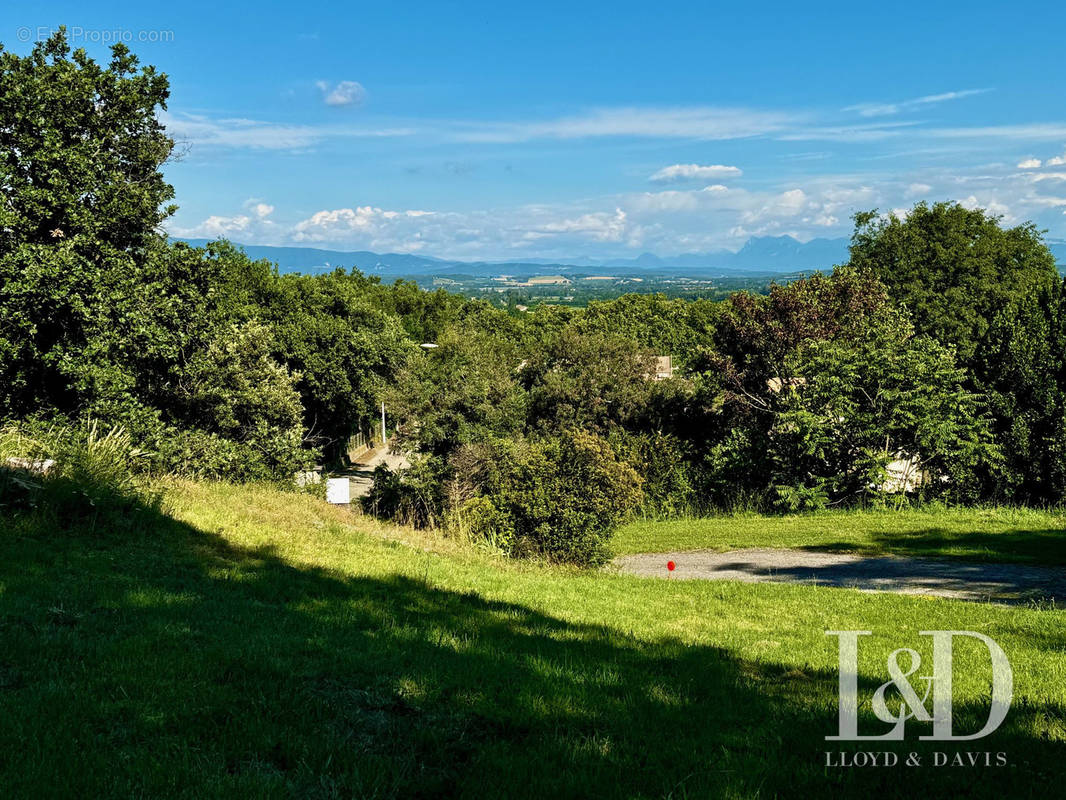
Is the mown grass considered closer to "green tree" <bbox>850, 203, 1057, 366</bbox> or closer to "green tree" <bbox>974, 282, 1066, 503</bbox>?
"green tree" <bbox>974, 282, 1066, 503</bbox>

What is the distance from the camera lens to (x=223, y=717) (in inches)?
179

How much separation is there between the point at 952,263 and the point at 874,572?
3390 cm

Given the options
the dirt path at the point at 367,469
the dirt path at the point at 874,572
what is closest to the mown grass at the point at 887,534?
the dirt path at the point at 874,572

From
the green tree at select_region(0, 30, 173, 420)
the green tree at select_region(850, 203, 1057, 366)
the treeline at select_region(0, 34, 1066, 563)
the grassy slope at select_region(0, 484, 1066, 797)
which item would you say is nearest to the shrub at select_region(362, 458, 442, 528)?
the treeline at select_region(0, 34, 1066, 563)

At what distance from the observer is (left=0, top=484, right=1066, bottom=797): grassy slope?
156 inches

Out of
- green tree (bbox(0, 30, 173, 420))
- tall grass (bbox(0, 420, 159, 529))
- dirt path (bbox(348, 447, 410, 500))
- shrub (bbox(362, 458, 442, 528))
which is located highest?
green tree (bbox(0, 30, 173, 420))

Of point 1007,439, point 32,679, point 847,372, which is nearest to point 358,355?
point 847,372

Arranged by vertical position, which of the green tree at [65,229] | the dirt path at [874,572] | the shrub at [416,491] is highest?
the green tree at [65,229]

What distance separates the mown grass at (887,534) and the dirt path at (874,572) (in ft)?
2.25

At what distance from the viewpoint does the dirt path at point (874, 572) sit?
1081 cm

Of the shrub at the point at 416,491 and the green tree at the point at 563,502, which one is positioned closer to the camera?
the green tree at the point at 563,502

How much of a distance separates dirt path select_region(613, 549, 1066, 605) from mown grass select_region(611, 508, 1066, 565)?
2.25 ft

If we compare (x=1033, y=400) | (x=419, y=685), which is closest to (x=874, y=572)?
(x=419, y=685)

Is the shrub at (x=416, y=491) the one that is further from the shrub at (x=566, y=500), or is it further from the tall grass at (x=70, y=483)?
the tall grass at (x=70, y=483)
